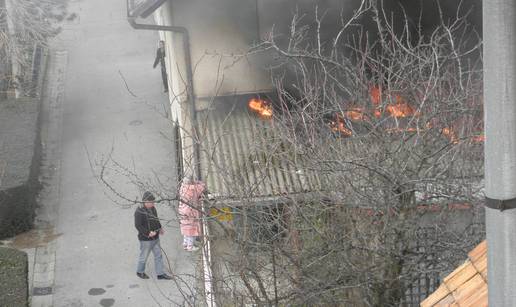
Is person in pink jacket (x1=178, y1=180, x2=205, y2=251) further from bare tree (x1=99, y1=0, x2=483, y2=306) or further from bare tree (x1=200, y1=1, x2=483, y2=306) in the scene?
bare tree (x1=200, y1=1, x2=483, y2=306)

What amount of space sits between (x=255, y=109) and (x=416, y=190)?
5885mm

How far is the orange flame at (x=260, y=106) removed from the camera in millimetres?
12172

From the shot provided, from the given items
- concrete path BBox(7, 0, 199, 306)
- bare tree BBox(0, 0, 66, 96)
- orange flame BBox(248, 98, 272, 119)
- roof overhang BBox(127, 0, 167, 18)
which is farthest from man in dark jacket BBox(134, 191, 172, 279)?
bare tree BBox(0, 0, 66, 96)

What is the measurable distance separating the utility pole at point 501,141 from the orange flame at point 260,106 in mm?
9284

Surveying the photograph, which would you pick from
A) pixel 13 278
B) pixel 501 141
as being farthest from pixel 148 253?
pixel 501 141

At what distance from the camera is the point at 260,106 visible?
12461mm

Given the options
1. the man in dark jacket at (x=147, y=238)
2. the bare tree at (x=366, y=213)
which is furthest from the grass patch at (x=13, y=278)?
the bare tree at (x=366, y=213)

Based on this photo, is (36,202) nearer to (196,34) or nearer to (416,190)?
(196,34)

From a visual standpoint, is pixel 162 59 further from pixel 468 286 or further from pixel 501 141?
pixel 501 141

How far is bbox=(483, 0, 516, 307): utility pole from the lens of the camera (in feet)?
8.73

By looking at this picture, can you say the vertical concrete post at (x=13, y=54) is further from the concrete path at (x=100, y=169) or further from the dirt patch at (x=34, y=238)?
the dirt patch at (x=34, y=238)

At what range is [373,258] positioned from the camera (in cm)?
693

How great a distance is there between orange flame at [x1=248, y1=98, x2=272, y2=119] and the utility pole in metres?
9.28

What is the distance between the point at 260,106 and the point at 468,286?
28.2 ft
